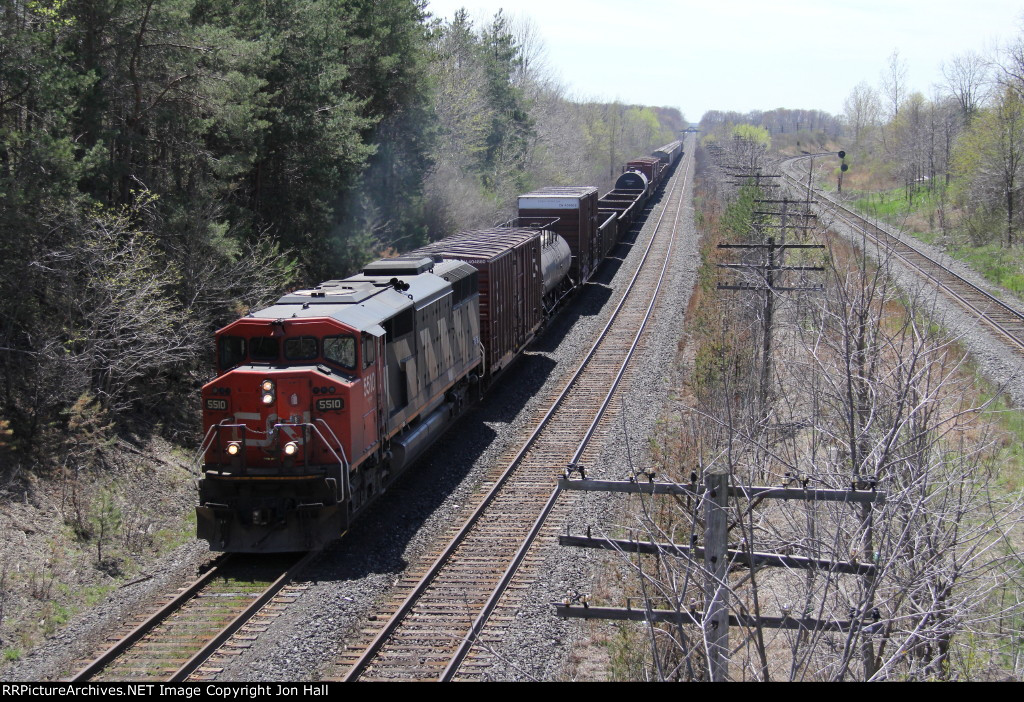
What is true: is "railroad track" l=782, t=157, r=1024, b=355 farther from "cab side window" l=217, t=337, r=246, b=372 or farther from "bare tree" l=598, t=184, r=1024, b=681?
"cab side window" l=217, t=337, r=246, b=372

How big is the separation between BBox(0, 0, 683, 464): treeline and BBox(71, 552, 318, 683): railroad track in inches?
172

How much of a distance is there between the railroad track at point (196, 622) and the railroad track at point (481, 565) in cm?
160

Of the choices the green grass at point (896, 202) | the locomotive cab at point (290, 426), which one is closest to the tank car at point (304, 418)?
the locomotive cab at point (290, 426)

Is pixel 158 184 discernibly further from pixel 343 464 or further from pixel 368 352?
pixel 343 464

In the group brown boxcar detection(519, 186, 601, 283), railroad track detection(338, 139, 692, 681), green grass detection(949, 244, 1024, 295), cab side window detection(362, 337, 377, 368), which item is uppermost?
brown boxcar detection(519, 186, 601, 283)

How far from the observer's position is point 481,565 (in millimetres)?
13438

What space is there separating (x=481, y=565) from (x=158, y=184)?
12367 millimetres

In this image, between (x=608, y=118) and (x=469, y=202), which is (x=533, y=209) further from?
(x=608, y=118)

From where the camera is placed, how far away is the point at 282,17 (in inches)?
1014

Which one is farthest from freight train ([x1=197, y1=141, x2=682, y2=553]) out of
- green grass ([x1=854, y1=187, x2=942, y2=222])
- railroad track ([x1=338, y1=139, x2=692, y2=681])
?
green grass ([x1=854, y1=187, x2=942, y2=222])

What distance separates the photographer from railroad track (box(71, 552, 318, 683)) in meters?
10.2

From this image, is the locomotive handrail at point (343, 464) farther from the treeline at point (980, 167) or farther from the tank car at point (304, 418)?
the treeline at point (980, 167)
